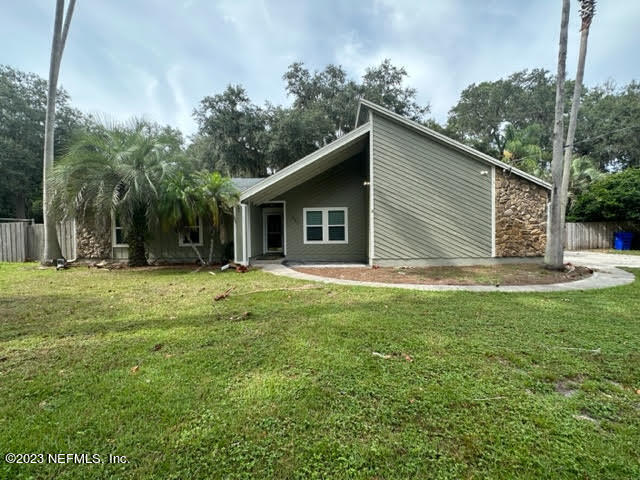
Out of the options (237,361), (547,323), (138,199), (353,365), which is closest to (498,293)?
(547,323)

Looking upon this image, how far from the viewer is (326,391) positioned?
2.37 meters

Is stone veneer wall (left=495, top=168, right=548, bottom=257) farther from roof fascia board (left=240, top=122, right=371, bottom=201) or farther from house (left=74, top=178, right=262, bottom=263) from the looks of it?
house (left=74, top=178, right=262, bottom=263)

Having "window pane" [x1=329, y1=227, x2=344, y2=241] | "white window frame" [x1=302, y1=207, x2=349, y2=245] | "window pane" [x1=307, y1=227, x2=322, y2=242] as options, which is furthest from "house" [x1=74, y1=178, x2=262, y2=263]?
"window pane" [x1=329, y1=227, x2=344, y2=241]

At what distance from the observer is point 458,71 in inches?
705

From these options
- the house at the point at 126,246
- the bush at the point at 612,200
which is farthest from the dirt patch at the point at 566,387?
the bush at the point at 612,200

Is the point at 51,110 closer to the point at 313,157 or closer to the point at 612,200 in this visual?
the point at 313,157

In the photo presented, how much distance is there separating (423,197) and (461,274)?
280 centimetres

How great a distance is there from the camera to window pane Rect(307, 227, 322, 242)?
1132 centimetres

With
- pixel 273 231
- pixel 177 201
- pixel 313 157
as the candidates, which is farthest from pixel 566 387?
pixel 273 231

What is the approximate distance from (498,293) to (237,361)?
5435 millimetres

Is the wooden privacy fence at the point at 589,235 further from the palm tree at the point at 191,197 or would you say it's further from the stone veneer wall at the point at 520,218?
the palm tree at the point at 191,197

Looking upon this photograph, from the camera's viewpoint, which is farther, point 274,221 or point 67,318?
point 274,221

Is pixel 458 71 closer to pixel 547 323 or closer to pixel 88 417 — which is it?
pixel 547 323

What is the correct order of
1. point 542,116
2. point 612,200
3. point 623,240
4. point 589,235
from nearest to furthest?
1. point 612,200
2. point 623,240
3. point 589,235
4. point 542,116
